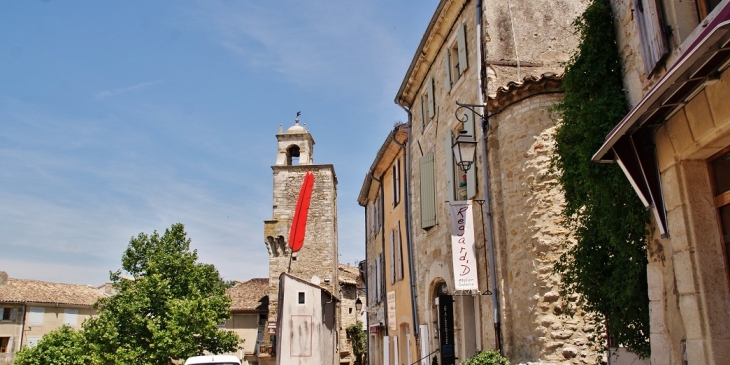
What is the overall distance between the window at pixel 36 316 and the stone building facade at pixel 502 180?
37641mm

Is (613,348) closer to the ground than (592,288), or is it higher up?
closer to the ground

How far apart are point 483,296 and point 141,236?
25831 millimetres

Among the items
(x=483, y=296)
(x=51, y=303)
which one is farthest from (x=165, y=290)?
(x=483, y=296)

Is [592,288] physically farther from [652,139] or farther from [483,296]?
[483,296]

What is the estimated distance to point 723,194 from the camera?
15.4ft

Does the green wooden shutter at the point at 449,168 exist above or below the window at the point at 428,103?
below

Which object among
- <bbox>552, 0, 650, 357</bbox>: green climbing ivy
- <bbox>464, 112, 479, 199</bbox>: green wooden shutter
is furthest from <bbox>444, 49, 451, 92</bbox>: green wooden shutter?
<bbox>552, 0, 650, 357</bbox>: green climbing ivy

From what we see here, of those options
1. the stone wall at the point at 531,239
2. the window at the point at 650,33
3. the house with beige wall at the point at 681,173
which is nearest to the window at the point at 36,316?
the stone wall at the point at 531,239

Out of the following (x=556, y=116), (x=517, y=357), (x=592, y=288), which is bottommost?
(x=517, y=357)

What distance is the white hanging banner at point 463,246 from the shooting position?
32.2 ft

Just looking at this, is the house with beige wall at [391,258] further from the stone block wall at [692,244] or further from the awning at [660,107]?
the awning at [660,107]

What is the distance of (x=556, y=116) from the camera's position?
8.96 meters

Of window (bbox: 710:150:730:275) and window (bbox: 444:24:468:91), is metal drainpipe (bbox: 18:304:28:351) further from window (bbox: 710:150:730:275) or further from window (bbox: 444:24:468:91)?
window (bbox: 710:150:730:275)

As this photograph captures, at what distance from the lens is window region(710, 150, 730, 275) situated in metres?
4.67
